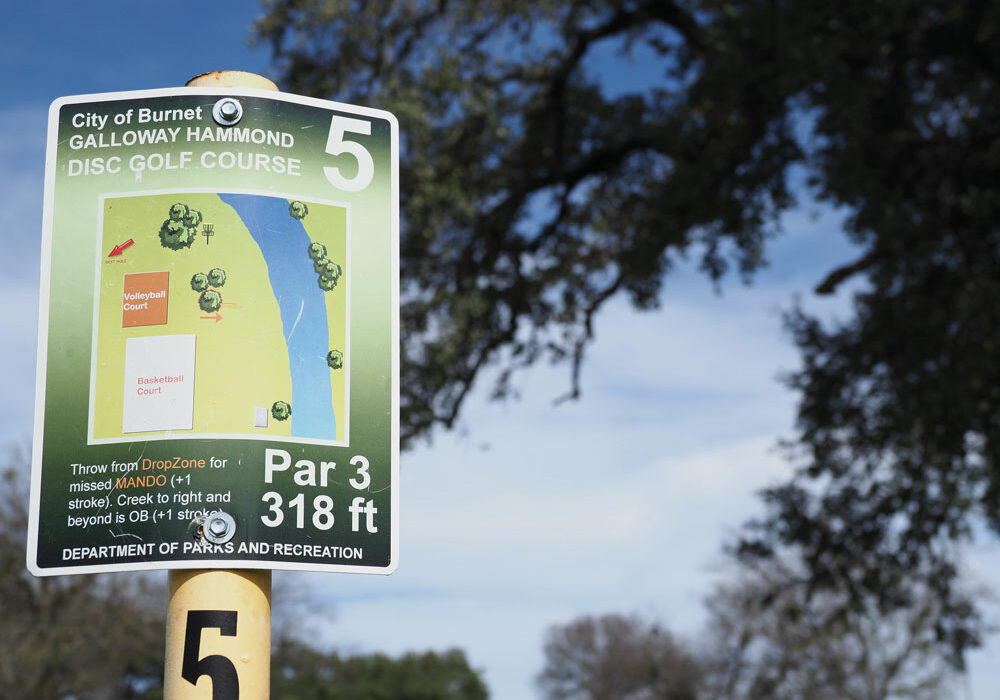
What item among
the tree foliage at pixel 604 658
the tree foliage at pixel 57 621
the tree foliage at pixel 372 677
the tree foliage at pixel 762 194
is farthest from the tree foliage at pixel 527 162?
the tree foliage at pixel 604 658

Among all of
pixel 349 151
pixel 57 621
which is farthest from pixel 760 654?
pixel 349 151

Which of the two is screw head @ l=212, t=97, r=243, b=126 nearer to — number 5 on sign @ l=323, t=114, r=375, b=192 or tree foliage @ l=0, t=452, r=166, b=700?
number 5 on sign @ l=323, t=114, r=375, b=192

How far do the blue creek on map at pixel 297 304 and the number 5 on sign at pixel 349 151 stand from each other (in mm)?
174

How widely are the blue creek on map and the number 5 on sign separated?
17 cm

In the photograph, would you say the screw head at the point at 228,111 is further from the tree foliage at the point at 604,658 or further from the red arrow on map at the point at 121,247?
the tree foliage at the point at 604,658

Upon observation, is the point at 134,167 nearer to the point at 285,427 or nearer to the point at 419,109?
the point at 285,427

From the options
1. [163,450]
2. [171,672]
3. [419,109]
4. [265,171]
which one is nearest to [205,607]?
[171,672]

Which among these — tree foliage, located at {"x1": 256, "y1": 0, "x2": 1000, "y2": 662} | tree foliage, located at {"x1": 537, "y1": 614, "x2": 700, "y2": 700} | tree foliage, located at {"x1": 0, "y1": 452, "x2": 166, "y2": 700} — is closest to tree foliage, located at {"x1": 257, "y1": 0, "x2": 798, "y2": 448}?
tree foliage, located at {"x1": 256, "y1": 0, "x2": 1000, "y2": 662}

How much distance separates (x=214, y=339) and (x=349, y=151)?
2.26 feet

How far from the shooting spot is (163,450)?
2883 millimetres

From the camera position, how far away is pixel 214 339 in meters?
2.92

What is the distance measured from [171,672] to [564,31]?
1293 centimetres

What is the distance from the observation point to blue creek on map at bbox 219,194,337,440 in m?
2.97

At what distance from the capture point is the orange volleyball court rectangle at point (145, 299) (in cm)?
296
